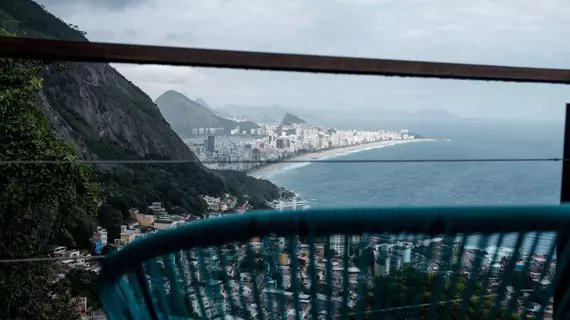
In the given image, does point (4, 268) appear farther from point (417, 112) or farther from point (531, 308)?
point (417, 112)

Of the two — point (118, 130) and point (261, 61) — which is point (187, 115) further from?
point (261, 61)

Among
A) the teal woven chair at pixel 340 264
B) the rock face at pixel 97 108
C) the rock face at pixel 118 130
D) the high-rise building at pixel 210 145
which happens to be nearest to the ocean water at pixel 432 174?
the rock face at pixel 118 130

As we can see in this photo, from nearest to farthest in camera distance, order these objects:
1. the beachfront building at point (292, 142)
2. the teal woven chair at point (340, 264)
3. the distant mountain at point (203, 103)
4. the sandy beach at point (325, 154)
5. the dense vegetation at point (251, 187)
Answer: the teal woven chair at point (340, 264)
the sandy beach at point (325, 154)
the dense vegetation at point (251, 187)
the beachfront building at point (292, 142)
the distant mountain at point (203, 103)

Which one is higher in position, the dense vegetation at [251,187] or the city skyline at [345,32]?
the city skyline at [345,32]

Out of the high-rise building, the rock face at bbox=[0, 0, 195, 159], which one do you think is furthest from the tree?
the rock face at bbox=[0, 0, 195, 159]

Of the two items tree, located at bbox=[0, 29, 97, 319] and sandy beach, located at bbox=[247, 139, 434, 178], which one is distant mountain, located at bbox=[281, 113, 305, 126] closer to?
sandy beach, located at bbox=[247, 139, 434, 178]

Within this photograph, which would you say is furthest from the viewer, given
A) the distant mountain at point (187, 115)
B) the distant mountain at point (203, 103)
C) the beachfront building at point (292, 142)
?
the distant mountain at point (203, 103)

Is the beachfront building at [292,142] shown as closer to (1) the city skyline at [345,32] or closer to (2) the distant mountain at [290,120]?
(2) the distant mountain at [290,120]

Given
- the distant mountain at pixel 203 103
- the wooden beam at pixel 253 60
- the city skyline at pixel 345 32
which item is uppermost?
the city skyline at pixel 345 32
